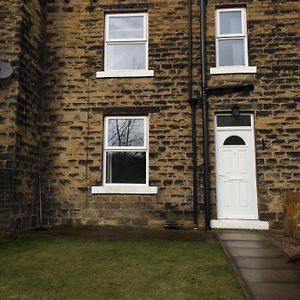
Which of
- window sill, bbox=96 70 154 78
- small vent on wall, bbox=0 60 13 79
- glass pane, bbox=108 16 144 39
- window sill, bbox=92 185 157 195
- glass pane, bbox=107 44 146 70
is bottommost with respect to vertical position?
window sill, bbox=92 185 157 195

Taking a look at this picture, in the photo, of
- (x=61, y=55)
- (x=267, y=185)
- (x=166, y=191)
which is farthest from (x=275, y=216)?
(x=61, y=55)

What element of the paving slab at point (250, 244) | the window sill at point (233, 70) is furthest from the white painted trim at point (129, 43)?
the paving slab at point (250, 244)

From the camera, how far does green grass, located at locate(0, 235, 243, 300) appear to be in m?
4.20

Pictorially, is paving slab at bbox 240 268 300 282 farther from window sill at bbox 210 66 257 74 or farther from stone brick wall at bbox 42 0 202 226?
window sill at bbox 210 66 257 74

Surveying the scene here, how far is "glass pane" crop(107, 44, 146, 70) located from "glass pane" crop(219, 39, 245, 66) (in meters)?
1.98

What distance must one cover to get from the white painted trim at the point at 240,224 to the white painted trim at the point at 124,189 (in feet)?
5.30

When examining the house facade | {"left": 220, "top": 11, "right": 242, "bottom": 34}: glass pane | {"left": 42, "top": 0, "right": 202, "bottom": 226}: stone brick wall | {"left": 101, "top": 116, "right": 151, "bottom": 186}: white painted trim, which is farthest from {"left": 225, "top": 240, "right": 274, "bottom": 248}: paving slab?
{"left": 220, "top": 11, "right": 242, "bottom": 34}: glass pane

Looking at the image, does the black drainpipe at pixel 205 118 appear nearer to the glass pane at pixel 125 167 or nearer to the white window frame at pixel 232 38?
the white window frame at pixel 232 38

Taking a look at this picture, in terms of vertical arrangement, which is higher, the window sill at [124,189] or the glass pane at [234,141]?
the glass pane at [234,141]

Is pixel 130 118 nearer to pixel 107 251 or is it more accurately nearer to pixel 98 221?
pixel 98 221

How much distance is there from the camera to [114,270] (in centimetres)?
508

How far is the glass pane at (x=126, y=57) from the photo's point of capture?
9750 mm

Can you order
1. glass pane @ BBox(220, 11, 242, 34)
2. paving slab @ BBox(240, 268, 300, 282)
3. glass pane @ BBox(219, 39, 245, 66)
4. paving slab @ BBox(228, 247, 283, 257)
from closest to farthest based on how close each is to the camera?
paving slab @ BBox(240, 268, 300, 282) → paving slab @ BBox(228, 247, 283, 257) → glass pane @ BBox(219, 39, 245, 66) → glass pane @ BBox(220, 11, 242, 34)

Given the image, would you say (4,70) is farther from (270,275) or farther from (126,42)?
(270,275)
